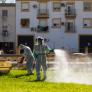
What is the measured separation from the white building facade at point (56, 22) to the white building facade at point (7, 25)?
177 cm

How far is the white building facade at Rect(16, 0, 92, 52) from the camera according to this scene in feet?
247

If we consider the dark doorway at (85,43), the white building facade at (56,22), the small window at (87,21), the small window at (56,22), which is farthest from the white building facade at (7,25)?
the small window at (87,21)

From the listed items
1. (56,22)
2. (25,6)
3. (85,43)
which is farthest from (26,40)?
(85,43)

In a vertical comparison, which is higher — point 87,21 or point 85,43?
point 87,21

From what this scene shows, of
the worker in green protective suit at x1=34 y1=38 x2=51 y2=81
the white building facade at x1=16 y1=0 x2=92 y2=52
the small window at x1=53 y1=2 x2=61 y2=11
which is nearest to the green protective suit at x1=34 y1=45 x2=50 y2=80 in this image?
the worker in green protective suit at x1=34 y1=38 x2=51 y2=81

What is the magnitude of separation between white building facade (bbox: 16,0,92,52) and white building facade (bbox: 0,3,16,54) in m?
1.77

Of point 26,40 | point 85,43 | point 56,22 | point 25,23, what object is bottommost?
point 85,43

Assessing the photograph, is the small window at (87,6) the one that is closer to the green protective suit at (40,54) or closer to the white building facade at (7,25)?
the white building facade at (7,25)

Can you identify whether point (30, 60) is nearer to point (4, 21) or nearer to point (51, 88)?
point (51, 88)

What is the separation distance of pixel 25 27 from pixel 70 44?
7874mm

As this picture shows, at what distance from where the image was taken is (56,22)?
7550 centimetres

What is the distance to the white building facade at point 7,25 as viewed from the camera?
7769 cm

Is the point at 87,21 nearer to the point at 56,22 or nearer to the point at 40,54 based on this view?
the point at 56,22

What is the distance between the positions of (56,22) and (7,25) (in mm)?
8683
